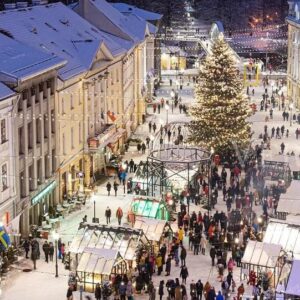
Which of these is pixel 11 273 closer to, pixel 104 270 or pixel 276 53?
pixel 104 270

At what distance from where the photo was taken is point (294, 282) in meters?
28.0

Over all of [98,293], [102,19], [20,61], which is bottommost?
[98,293]

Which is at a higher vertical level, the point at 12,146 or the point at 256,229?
the point at 12,146

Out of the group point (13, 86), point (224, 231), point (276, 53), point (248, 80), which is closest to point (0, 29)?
point (13, 86)

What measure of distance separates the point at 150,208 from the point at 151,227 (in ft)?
11.0

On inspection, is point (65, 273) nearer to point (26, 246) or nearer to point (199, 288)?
point (26, 246)

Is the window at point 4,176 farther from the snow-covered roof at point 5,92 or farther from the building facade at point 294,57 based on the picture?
the building facade at point 294,57

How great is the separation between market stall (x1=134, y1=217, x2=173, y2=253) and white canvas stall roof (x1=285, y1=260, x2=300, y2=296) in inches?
325

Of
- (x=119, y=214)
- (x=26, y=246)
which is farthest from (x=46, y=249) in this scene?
(x=119, y=214)

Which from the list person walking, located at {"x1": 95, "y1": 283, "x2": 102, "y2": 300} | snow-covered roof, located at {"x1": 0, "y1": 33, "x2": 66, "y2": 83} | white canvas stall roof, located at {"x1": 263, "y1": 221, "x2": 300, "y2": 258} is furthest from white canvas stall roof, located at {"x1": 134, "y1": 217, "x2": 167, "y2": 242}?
snow-covered roof, located at {"x1": 0, "y1": 33, "x2": 66, "y2": 83}

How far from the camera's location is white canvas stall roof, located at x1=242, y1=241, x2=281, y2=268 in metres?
31.8

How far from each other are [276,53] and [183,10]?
28853mm

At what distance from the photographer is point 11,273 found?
33.4 m

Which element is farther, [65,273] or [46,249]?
[46,249]
